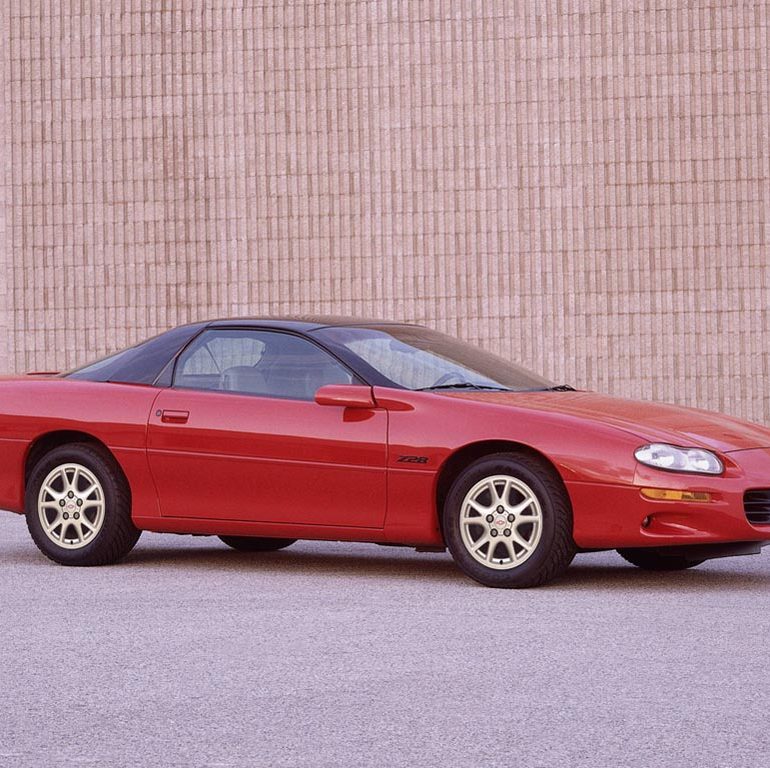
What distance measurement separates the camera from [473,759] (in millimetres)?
4137

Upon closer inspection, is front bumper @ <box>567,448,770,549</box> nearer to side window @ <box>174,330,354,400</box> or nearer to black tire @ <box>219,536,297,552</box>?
side window @ <box>174,330,354,400</box>

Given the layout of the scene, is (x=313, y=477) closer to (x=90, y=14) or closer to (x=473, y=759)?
(x=473, y=759)

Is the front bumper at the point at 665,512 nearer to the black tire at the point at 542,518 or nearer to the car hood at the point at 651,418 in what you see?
the black tire at the point at 542,518

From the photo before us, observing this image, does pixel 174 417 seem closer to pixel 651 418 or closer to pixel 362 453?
pixel 362 453

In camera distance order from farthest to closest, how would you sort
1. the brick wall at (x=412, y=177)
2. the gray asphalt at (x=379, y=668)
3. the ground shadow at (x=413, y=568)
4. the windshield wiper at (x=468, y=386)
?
the brick wall at (x=412, y=177) < the windshield wiper at (x=468, y=386) < the ground shadow at (x=413, y=568) < the gray asphalt at (x=379, y=668)

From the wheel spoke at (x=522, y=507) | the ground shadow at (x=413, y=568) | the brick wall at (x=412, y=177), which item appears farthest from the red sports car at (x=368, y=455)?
the brick wall at (x=412, y=177)

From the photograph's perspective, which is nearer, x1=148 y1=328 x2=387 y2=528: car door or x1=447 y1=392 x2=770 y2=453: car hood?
x1=447 y1=392 x2=770 y2=453: car hood

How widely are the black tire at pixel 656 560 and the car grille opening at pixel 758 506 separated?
96cm

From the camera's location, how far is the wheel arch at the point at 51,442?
333 inches

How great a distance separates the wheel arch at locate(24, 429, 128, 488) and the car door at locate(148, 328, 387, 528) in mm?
457

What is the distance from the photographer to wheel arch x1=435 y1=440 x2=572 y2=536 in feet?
24.1

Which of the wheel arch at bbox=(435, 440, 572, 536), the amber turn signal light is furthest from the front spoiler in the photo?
the wheel arch at bbox=(435, 440, 572, 536)

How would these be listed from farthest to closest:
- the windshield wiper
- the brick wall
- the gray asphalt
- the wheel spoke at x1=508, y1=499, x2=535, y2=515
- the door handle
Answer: the brick wall < the door handle < the windshield wiper < the wheel spoke at x1=508, y1=499, x2=535, y2=515 < the gray asphalt

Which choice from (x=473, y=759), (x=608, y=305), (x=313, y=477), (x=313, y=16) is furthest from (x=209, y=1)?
(x=473, y=759)
